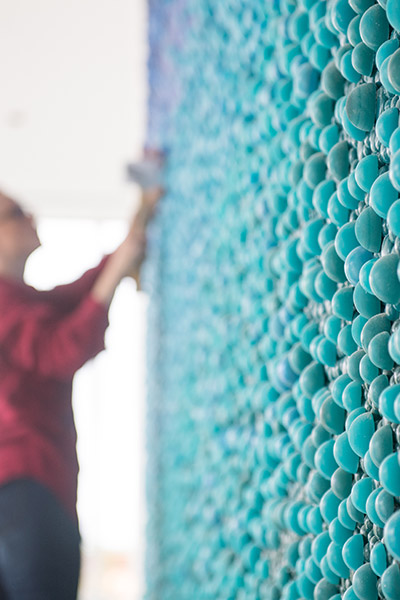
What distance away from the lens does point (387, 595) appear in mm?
481

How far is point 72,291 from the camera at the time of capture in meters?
1.67

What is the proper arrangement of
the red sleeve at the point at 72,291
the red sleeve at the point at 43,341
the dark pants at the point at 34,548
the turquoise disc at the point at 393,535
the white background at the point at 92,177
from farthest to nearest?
the white background at the point at 92,177, the red sleeve at the point at 72,291, the red sleeve at the point at 43,341, the dark pants at the point at 34,548, the turquoise disc at the point at 393,535

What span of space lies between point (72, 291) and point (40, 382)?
0.32m

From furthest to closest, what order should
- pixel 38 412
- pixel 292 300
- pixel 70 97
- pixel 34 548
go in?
pixel 70 97, pixel 38 412, pixel 34 548, pixel 292 300

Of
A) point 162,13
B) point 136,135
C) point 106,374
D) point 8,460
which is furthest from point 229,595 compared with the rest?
point 106,374

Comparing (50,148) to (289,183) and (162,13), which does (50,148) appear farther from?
(289,183)

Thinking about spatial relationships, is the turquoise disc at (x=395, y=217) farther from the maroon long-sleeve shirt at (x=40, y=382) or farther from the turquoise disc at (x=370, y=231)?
the maroon long-sleeve shirt at (x=40, y=382)

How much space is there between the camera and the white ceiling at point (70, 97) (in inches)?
133

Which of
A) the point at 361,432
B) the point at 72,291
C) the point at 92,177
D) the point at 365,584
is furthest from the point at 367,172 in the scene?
the point at 92,177

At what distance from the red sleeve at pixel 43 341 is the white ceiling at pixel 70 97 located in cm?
170

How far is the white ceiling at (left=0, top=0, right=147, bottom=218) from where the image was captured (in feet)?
11.0

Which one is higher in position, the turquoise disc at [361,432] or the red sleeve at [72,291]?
the turquoise disc at [361,432]

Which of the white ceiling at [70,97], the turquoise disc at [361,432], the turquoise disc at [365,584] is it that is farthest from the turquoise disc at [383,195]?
the white ceiling at [70,97]

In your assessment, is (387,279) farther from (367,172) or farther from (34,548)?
(34,548)
